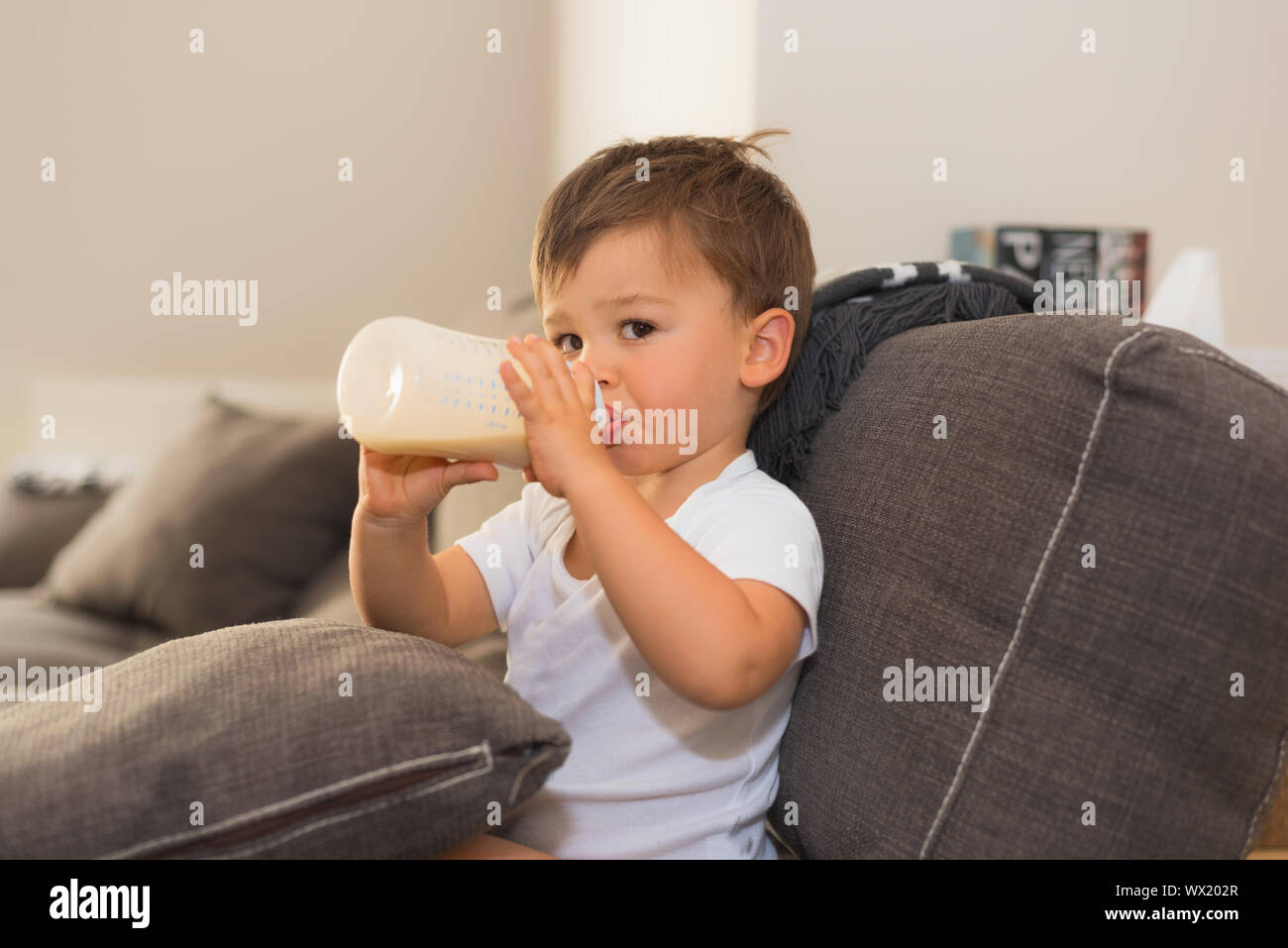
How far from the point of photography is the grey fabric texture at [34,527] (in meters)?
2.36

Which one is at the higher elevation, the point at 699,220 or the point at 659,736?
the point at 699,220

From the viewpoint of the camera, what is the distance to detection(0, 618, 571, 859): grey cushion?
0.60 m

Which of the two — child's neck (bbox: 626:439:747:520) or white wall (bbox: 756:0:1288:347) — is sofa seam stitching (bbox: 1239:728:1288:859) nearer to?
child's neck (bbox: 626:439:747:520)

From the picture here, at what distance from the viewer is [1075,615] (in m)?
0.66

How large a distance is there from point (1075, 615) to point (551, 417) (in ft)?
1.24

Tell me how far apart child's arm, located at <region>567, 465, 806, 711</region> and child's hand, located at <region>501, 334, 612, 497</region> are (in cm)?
1

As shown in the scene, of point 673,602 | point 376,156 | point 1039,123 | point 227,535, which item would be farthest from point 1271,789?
point 376,156

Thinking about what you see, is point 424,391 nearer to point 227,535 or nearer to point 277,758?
point 277,758

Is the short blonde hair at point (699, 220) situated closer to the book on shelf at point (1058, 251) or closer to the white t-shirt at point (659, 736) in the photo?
the white t-shirt at point (659, 736)

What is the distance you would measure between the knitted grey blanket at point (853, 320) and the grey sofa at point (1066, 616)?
140 mm

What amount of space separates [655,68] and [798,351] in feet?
4.71

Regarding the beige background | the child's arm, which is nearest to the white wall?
the beige background

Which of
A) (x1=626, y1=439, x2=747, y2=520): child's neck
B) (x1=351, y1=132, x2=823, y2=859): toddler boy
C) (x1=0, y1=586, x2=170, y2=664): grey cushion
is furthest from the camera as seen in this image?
(x1=0, y1=586, x2=170, y2=664): grey cushion
